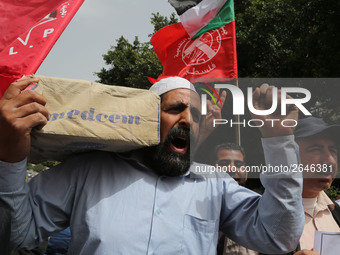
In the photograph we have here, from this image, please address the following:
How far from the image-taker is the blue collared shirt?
1682 millimetres

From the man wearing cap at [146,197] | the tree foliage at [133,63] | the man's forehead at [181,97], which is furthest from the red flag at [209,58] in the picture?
the tree foliage at [133,63]

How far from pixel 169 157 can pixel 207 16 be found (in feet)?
14.8

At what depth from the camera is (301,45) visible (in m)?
11.1

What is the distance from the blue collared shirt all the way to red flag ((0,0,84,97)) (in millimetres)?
2024

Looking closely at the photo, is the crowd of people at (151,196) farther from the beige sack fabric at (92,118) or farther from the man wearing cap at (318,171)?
the man wearing cap at (318,171)

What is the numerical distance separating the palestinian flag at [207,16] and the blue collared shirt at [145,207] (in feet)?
14.6

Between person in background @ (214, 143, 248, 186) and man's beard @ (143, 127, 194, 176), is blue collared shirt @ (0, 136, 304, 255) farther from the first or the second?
person in background @ (214, 143, 248, 186)

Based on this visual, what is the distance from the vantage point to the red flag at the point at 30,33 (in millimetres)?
3707

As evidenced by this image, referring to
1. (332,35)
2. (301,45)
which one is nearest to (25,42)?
(332,35)

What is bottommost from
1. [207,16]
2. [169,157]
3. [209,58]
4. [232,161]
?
[232,161]

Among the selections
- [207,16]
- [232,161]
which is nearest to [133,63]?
[207,16]

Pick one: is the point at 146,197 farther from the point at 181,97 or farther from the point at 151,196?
the point at 181,97

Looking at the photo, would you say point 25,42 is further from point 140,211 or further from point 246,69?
point 246,69

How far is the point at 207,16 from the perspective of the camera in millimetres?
6090
